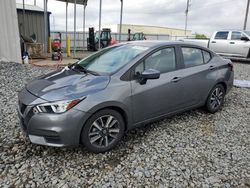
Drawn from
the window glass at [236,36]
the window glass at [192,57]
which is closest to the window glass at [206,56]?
the window glass at [192,57]

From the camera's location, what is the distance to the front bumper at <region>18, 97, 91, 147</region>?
2.69 m

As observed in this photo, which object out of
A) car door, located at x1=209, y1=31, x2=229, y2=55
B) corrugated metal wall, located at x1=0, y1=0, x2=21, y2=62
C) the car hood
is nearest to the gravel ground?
the car hood

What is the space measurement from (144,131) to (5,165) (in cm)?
204

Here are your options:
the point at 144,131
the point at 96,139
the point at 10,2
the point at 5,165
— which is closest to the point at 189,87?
the point at 144,131

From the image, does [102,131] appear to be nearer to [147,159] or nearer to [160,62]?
[147,159]

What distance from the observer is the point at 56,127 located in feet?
8.85

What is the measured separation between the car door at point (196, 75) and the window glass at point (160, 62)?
0.84 feet

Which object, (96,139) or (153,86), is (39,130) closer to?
(96,139)

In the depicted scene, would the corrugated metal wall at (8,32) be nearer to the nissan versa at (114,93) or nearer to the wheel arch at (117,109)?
the nissan versa at (114,93)

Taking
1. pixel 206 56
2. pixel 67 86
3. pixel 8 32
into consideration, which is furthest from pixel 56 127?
pixel 8 32

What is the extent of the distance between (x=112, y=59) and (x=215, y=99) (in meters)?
2.32

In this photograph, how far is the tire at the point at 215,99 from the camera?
14.8 ft

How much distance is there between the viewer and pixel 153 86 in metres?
3.44

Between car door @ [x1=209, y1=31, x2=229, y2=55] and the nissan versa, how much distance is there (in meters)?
9.53
